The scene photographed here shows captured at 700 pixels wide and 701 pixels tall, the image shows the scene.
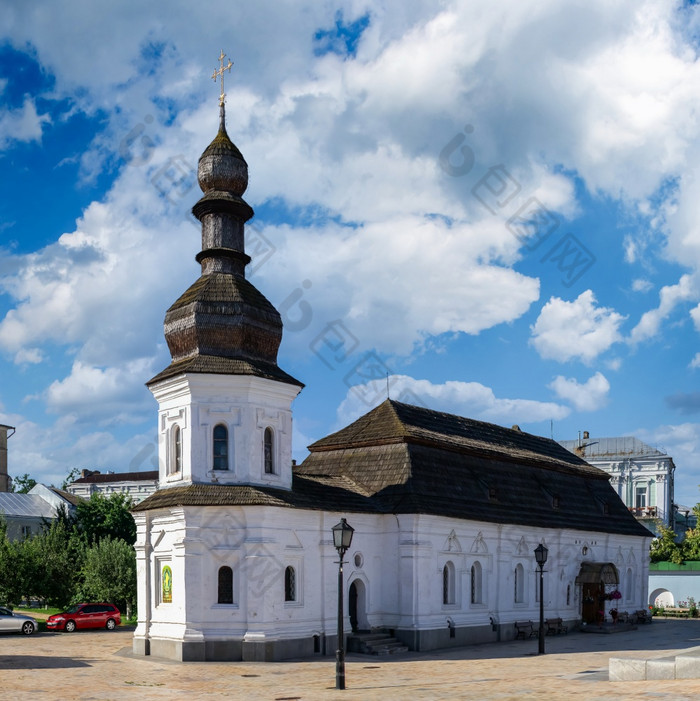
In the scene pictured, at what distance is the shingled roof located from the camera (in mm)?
31922

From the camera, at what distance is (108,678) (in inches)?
966

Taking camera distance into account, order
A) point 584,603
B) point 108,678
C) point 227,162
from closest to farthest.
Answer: point 108,678
point 227,162
point 584,603

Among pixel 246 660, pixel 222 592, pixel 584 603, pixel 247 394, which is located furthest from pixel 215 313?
pixel 584 603

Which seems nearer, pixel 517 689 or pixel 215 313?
pixel 517 689

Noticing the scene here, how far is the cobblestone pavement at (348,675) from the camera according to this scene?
21.1 meters

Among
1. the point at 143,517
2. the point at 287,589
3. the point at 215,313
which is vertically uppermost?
the point at 215,313

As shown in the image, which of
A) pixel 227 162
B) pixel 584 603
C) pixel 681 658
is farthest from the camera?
pixel 584 603

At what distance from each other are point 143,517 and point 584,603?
23.6 metres

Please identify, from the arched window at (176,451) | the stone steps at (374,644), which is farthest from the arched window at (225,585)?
the stone steps at (374,644)

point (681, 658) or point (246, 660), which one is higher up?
point (681, 658)

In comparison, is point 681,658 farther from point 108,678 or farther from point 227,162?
point 227,162

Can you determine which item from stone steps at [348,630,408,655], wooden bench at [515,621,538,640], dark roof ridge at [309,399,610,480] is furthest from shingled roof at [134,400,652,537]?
stone steps at [348,630,408,655]

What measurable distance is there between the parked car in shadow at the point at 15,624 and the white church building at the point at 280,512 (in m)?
9.61

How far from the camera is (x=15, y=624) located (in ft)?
125
